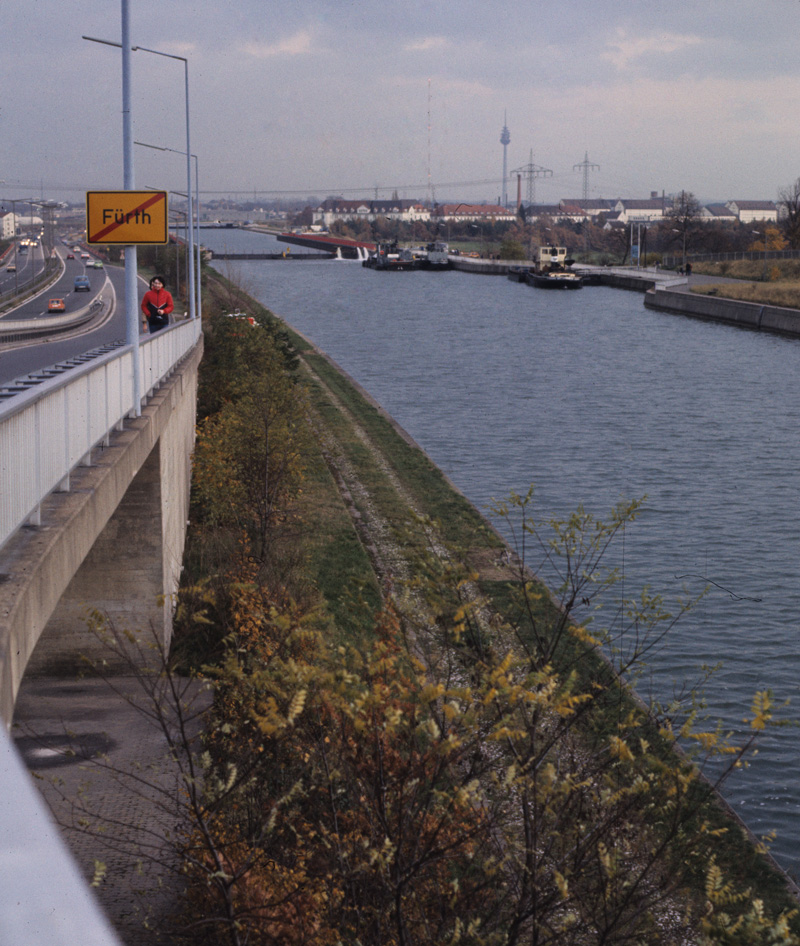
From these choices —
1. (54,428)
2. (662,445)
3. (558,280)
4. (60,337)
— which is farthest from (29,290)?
(54,428)

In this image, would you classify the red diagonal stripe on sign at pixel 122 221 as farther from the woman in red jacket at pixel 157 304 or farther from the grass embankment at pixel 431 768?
the woman in red jacket at pixel 157 304

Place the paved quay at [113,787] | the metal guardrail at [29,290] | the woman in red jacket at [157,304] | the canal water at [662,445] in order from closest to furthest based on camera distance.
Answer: the paved quay at [113,787] → the canal water at [662,445] → the woman in red jacket at [157,304] → the metal guardrail at [29,290]

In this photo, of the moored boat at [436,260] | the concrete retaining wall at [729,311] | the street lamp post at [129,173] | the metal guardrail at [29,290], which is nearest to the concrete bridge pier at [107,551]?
the street lamp post at [129,173]

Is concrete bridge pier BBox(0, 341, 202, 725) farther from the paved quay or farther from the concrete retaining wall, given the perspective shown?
the concrete retaining wall

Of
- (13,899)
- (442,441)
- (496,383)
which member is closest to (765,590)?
(442,441)

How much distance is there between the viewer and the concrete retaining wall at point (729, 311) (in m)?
67.9

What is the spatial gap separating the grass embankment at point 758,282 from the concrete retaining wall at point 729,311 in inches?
67.7

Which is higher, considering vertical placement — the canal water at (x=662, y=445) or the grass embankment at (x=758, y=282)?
the grass embankment at (x=758, y=282)

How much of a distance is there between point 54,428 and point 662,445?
2735 centimetres

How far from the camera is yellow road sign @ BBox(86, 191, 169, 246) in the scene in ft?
38.5

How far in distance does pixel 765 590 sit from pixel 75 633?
12109 mm

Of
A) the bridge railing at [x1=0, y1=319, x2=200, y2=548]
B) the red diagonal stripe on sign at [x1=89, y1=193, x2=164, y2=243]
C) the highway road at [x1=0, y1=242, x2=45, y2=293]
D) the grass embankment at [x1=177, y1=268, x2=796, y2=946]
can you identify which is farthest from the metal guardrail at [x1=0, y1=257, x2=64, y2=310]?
the bridge railing at [x1=0, y1=319, x2=200, y2=548]

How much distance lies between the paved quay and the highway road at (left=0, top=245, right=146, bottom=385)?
6.29 meters

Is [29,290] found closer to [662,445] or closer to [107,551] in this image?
[662,445]
